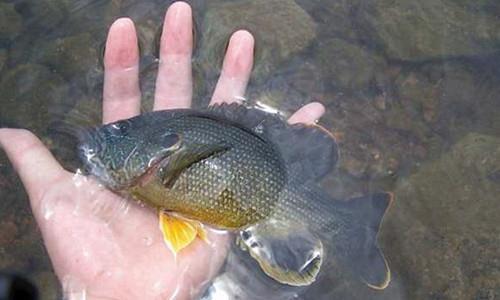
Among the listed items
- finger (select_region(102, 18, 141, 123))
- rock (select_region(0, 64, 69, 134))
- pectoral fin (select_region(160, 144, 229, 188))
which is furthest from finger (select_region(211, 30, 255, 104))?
rock (select_region(0, 64, 69, 134))

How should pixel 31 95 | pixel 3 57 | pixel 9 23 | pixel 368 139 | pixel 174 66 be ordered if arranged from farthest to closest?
1. pixel 9 23
2. pixel 3 57
3. pixel 368 139
4. pixel 31 95
5. pixel 174 66

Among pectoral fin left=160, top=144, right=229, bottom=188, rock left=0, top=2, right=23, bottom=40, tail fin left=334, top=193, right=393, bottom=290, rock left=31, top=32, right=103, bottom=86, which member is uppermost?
rock left=0, top=2, right=23, bottom=40

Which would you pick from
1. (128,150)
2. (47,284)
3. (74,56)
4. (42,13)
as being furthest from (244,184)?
(42,13)

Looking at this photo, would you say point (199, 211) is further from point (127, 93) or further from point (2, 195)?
point (2, 195)

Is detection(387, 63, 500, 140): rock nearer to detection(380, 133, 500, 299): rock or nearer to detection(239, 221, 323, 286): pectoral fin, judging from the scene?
detection(380, 133, 500, 299): rock

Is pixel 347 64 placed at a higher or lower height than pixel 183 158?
lower

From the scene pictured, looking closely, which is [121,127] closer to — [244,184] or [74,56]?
[244,184]
